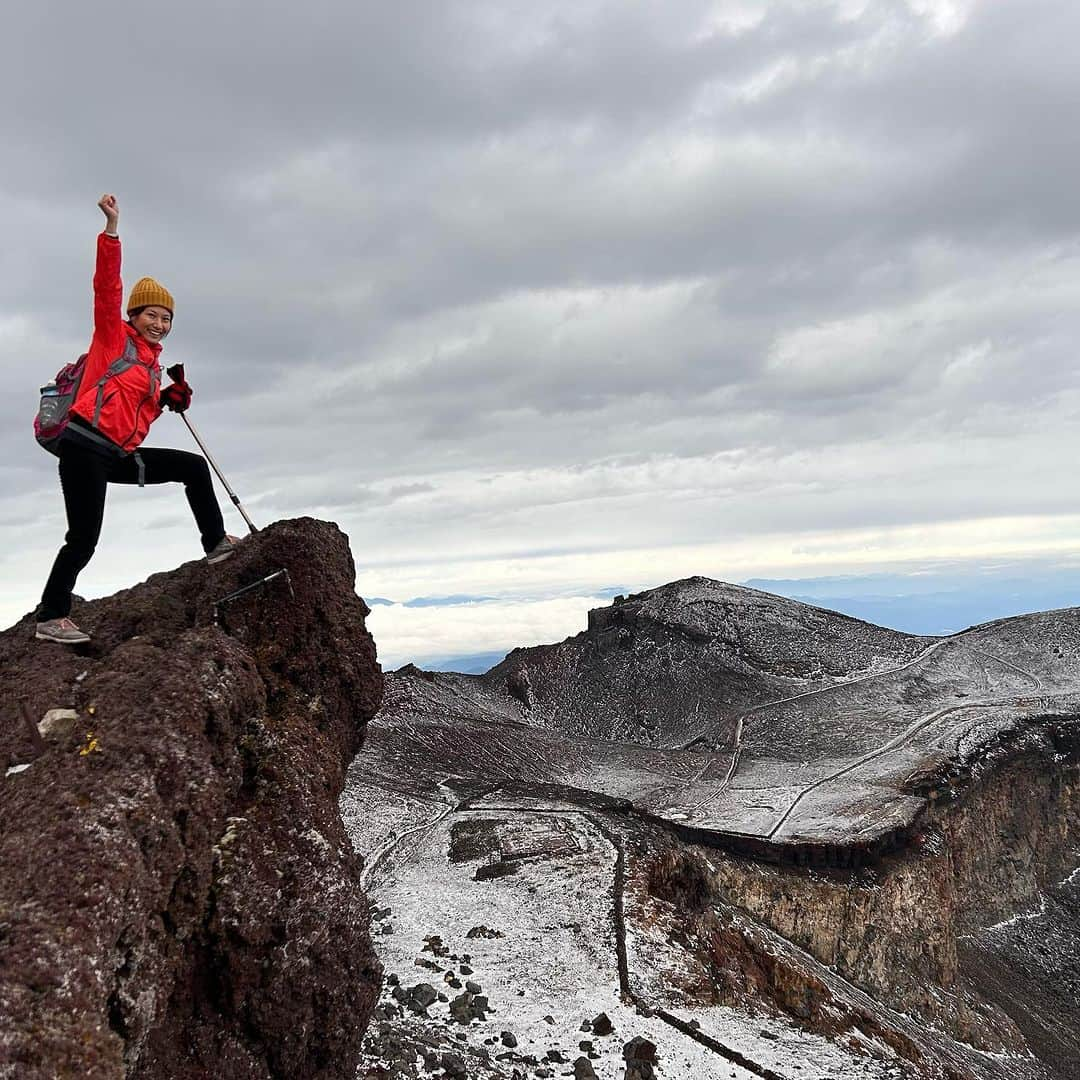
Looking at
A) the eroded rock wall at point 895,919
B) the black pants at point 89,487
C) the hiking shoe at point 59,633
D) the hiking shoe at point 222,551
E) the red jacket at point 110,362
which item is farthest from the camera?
the eroded rock wall at point 895,919

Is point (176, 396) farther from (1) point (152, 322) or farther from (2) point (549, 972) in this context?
(2) point (549, 972)

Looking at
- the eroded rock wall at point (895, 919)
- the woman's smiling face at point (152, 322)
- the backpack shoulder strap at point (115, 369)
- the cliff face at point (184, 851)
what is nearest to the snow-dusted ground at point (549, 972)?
the cliff face at point (184, 851)

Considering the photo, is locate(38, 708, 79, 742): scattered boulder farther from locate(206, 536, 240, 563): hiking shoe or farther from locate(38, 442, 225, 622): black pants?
locate(206, 536, 240, 563): hiking shoe

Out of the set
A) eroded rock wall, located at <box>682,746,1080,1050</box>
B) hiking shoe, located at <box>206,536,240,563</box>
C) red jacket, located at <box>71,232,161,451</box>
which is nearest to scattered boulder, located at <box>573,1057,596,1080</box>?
hiking shoe, located at <box>206,536,240,563</box>

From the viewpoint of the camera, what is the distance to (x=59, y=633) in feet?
38.6

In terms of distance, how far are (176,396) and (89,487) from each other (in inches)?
76.9

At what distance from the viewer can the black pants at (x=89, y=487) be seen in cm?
1083

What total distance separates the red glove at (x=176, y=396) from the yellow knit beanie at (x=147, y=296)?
4.01 feet

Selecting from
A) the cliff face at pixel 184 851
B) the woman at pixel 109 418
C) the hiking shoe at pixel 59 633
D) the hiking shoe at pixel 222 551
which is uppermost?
the woman at pixel 109 418

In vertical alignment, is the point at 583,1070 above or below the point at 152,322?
below

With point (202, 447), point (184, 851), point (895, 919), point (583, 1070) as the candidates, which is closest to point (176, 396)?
point (202, 447)

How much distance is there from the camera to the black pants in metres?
10.8

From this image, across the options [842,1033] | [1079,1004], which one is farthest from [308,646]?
[1079,1004]

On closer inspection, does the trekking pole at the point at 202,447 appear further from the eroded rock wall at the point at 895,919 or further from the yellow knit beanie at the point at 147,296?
the eroded rock wall at the point at 895,919
